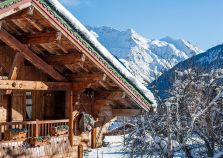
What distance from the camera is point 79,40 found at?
35.5 ft

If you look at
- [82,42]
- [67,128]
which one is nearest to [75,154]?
[67,128]

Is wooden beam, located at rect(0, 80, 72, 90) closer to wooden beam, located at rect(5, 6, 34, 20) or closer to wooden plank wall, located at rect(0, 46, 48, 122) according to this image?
wooden plank wall, located at rect(0, 46, 48, 122)

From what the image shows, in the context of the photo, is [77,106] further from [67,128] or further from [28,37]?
[28,37]

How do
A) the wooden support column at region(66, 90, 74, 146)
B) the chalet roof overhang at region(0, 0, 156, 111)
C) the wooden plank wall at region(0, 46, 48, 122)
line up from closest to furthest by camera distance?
the chalet roof overhang at region(0, 0, 156, 111) < the wooden plank wall at region(0, 46, 48, 122) < the wooden support column at region(66, 90, 74, 146)

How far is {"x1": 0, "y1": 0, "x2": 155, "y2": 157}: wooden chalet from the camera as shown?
416 inches

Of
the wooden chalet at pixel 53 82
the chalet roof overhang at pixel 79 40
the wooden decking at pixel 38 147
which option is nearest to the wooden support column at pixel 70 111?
the wooden chalet at pixel 53 82

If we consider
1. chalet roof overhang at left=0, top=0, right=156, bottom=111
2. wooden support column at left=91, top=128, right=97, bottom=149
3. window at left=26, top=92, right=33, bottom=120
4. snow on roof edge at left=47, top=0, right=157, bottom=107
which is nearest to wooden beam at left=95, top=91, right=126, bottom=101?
chalet roof overhang at left=0, top=0, right=156, bottom=111

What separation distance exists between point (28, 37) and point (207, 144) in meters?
9.52

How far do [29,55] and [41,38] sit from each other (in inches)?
45.2

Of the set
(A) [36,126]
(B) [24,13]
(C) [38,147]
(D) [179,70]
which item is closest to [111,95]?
(A) [36,126]

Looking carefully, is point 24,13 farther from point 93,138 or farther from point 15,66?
point 93,138

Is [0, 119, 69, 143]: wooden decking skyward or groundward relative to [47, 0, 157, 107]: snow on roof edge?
groundward

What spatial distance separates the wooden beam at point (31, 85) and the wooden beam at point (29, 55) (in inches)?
10.0

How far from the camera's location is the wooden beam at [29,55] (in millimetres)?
11094
